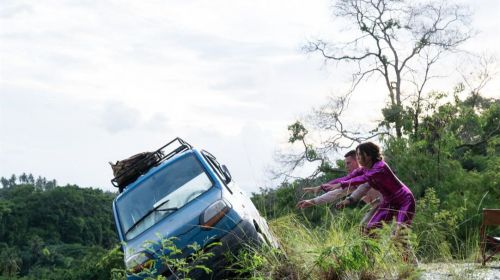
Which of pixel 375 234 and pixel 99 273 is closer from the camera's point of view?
pixel 375 234

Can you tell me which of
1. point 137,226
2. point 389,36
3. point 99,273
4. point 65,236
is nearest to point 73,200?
point 65,236

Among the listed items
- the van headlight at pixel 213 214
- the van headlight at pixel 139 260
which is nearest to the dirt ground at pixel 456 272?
the van headlight at pixel 213 214

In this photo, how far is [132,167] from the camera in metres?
9.85

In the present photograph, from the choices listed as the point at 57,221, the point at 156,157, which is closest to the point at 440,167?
the point at 156,157

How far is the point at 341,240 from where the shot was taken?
20.2 ft

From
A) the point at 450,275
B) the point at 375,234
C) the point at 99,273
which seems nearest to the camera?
the point at 450,275

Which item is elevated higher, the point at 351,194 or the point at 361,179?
the point at 361,179

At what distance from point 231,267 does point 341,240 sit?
1.32 meters

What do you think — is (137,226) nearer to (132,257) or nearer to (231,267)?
(132,257)

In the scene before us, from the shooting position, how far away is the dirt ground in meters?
5.77

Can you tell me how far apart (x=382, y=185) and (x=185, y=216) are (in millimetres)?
2041

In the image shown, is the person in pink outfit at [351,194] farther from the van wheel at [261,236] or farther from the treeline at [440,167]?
the treeline at [440,167]

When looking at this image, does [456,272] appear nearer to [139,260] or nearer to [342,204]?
[342,204]

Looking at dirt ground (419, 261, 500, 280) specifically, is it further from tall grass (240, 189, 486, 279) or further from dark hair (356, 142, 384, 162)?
dark hair (356, 142, 384, 162)
